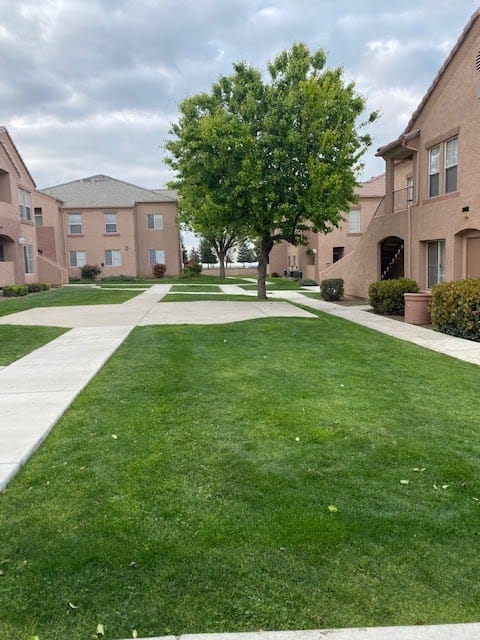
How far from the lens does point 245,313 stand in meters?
15.5

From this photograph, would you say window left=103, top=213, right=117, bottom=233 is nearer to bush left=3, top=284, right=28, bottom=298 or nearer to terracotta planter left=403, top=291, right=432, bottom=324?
bush left=3, top=284, right=28, bottom=298

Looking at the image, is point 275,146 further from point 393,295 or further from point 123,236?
point 123,236

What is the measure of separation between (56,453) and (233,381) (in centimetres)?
292

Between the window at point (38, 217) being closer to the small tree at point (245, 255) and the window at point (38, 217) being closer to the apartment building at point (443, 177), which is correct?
the apartment building at point (443, 177)

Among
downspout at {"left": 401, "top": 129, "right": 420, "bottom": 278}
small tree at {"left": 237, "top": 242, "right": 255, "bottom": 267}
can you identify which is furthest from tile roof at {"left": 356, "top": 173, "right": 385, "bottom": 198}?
small tree at {"left": 237, "top": 242, "right": 255, "bottom": 267}

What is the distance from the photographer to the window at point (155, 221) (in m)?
43.9

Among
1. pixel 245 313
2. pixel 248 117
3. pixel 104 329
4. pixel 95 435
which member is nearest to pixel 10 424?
pixel 95 435

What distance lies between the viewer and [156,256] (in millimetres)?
44656

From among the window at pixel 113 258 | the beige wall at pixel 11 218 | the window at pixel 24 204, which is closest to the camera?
the beige wall at pixel 11 218

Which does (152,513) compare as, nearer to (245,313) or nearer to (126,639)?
(126,639)

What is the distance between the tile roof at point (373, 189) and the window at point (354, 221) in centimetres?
126

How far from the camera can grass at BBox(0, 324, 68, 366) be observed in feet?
29.9

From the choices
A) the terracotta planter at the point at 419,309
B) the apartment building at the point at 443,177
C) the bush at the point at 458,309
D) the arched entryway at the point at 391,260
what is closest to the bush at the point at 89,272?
the arched entryway at the point at 391,260

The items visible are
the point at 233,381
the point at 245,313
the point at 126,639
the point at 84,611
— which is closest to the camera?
the point at 126,639
